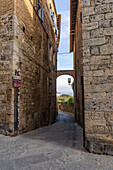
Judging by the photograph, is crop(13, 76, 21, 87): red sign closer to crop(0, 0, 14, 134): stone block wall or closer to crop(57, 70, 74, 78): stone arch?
crop(0, 0, 14, 134): stone block wall

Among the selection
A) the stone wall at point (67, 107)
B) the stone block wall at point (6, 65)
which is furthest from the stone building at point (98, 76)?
the stone wall at point (67, 107)

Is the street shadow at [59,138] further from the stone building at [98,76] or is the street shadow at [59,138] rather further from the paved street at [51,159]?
the stone building at [98,76]

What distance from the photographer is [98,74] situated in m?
2.68

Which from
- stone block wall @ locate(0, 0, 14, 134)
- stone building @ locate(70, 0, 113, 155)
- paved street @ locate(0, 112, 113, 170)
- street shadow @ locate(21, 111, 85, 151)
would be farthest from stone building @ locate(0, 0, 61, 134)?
stone building @ locate(70, 0, 113, 155)

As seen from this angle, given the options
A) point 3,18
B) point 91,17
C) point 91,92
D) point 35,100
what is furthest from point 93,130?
point 3,18

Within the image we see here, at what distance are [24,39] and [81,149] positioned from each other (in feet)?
14.6

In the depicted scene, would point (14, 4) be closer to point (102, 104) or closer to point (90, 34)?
point (90, 34)

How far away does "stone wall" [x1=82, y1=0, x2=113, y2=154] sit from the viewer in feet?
8.27

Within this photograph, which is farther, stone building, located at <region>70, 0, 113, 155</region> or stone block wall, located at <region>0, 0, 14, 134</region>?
stone block wall, located at <region>0, 0, 14, 134</region>

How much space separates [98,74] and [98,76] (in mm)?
45

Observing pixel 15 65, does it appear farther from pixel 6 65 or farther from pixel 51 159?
pixel 51 159

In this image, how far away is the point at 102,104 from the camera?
8.52 ft

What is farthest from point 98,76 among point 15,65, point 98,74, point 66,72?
point 66,72

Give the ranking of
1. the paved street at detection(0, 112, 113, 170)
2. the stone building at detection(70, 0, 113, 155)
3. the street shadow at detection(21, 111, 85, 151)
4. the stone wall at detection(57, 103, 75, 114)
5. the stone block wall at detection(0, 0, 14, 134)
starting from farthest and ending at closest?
the stone wall at detection(57, 103, 75, 114) → the stone block wall at detection(0, 0, 14, 134) → the street shadow at detection(21, 111, 85, 151) → the stone building at detection(70, 0, 113, 155) → the paved street at detection(0, 112, 113, 170)
